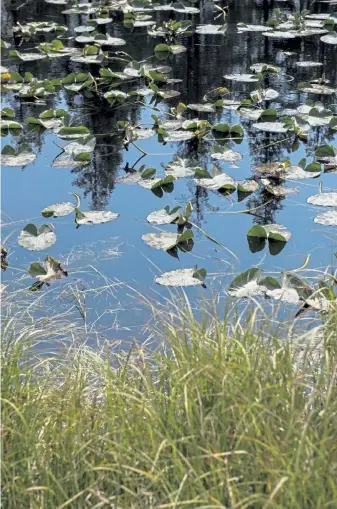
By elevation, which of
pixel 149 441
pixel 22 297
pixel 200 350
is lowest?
pixel 22 297

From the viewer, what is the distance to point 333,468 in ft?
4.85

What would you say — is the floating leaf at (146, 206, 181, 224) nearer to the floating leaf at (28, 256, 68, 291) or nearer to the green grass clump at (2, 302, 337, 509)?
the floating leaf at (28, 256, 68, 291)

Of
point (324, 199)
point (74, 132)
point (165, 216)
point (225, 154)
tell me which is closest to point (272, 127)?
point (225, 154)

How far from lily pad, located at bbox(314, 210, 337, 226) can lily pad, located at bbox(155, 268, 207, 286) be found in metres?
0.62

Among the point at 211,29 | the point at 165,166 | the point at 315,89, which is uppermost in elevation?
the point at 211,29

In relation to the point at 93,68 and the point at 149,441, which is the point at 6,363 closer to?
the point at 149,441

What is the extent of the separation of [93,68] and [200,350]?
3625mm

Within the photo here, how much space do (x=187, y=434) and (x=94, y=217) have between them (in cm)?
162

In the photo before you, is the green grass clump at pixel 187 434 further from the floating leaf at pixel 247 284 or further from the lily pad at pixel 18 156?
the lily pad at pixel 18 156

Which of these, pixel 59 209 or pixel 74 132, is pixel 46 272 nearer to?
pixel 59 209

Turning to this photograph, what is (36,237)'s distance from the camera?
3.01m

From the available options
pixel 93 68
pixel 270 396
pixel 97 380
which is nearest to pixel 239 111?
pixel 93 68

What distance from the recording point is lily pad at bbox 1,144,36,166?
3.70 metres

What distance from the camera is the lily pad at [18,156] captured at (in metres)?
3.70
